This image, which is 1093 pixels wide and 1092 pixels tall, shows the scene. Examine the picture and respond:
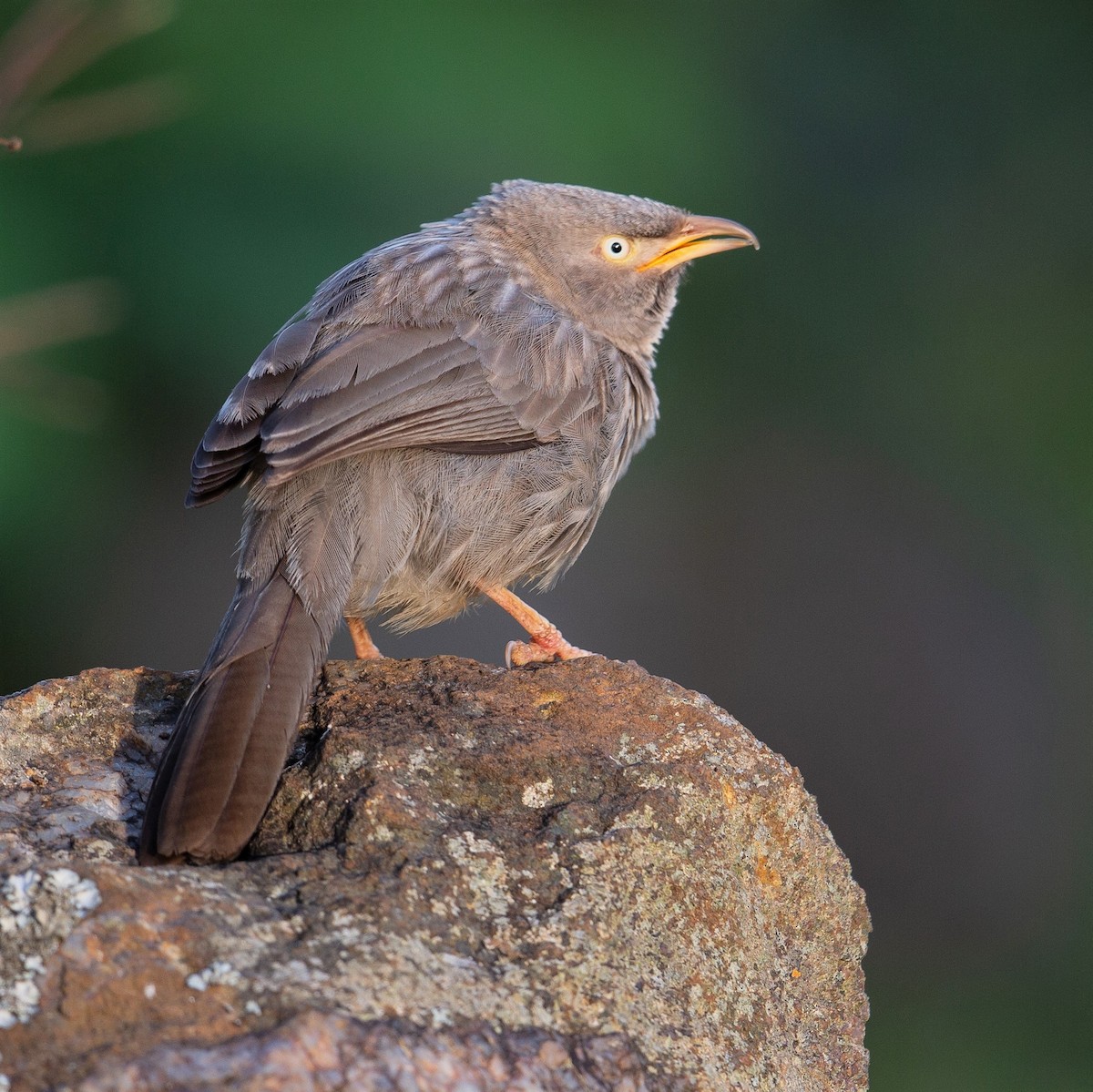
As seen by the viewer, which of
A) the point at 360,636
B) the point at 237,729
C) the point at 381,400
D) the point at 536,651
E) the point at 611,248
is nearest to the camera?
the point at 237,729

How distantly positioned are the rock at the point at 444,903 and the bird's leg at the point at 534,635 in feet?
2.48

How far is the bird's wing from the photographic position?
3.84 m

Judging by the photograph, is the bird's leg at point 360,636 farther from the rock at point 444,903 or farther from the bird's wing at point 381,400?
the rock at point 444,903

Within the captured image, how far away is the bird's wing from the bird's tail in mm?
431

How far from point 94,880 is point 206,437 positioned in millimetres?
1915

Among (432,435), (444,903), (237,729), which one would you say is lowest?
(444,903)

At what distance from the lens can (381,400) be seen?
3990 mm

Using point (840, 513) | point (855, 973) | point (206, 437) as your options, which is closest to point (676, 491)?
point (840, 513)

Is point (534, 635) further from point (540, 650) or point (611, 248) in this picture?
point (611, 248)

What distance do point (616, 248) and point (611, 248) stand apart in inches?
0.7

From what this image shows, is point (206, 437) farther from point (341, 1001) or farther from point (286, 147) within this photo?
point (286, 147)

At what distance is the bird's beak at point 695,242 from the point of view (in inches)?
205

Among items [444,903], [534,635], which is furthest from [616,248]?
[444,903]

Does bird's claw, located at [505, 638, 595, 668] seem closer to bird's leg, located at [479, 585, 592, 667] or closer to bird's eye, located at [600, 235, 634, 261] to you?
bird's leg, located at [479, 585, 592, 667]
